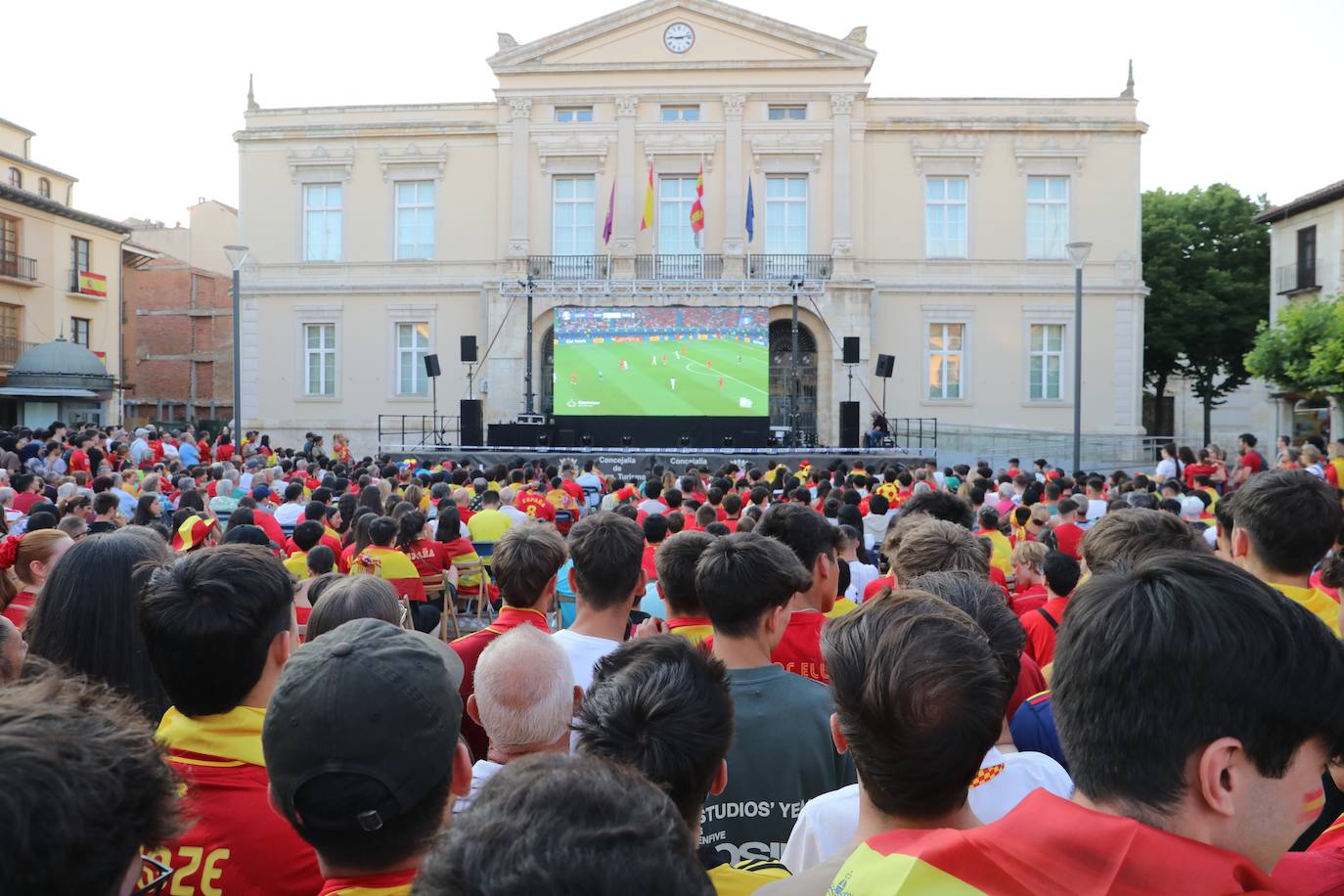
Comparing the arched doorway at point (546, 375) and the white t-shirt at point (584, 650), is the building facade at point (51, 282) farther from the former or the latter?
the white t-shirt at point (584, 650)

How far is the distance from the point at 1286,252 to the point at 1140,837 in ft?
129

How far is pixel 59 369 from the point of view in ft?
102

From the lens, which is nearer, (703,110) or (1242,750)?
(1242,750)

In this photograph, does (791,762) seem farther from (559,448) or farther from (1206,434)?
(1206,434)

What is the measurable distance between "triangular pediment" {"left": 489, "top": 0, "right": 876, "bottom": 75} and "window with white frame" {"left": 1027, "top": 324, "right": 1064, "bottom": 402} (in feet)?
31.7

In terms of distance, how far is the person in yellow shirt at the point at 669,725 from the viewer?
212 centimetres

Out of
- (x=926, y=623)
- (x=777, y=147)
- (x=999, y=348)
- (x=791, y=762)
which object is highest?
(x=777, y=147)

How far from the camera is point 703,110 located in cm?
3038

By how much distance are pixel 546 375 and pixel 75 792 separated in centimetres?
2973

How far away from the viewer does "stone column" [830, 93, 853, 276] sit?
29875 millimetres

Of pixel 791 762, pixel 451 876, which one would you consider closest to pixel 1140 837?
pixel 451 876

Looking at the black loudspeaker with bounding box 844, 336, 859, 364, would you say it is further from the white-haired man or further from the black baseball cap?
the black baseball cap

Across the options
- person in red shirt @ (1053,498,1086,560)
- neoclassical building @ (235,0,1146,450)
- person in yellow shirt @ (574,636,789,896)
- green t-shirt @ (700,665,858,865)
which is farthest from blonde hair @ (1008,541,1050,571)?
neoclassical building @ (235,0,1146,450)

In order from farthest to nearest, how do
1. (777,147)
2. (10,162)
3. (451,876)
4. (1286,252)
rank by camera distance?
1. (10,162)
2. (1286,252)
3. (777,147)
4. (451,876)
